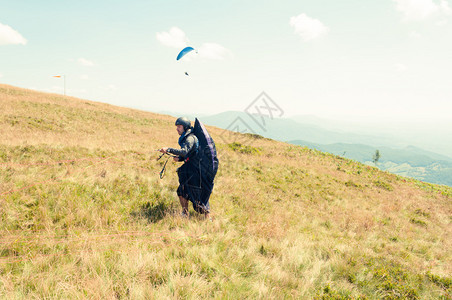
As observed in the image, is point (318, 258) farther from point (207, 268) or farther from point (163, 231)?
point (163, 231)

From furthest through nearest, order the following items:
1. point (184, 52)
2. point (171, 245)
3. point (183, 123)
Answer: point (184, 52), point (183, 123), point (171, 245)

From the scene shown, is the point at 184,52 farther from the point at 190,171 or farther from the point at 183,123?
the point at 190,171

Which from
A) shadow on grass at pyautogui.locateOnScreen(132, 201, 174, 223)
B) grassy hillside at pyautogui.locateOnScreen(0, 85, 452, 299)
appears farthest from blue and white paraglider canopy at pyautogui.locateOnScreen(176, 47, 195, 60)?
shadow on grass at pyautogui.locateOnScreen(132, 201, 174, 223)

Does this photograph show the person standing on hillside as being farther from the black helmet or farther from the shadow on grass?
the shadow on grass

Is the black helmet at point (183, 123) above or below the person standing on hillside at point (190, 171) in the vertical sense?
above

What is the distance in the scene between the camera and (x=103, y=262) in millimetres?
3023

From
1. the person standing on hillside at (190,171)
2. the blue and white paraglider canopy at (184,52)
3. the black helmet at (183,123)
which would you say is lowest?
the person standing on hillside at (190,171)

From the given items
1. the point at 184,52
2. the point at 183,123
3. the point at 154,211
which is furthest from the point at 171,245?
the point at 184,52

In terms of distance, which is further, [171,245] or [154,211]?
[154,211]

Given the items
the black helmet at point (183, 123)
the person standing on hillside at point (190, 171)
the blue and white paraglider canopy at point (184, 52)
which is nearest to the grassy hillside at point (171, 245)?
the person standing on hillside at point (190, 171)

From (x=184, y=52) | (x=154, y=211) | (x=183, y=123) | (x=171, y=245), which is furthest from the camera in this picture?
(x=184, y=52)

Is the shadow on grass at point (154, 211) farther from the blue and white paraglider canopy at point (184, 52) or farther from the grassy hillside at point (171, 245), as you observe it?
the blue and white paraglider canopy at point (184, 52)

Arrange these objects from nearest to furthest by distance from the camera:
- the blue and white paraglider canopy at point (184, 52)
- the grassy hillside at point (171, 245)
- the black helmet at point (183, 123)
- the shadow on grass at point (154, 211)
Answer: the grassy hillside at point (171, 245), the shadow on grass at point (154, 211), the black helmet at point (183, 123), the blue and white paraglider canopy at point (184, 52)

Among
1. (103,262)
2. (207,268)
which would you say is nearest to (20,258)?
(103,262)
